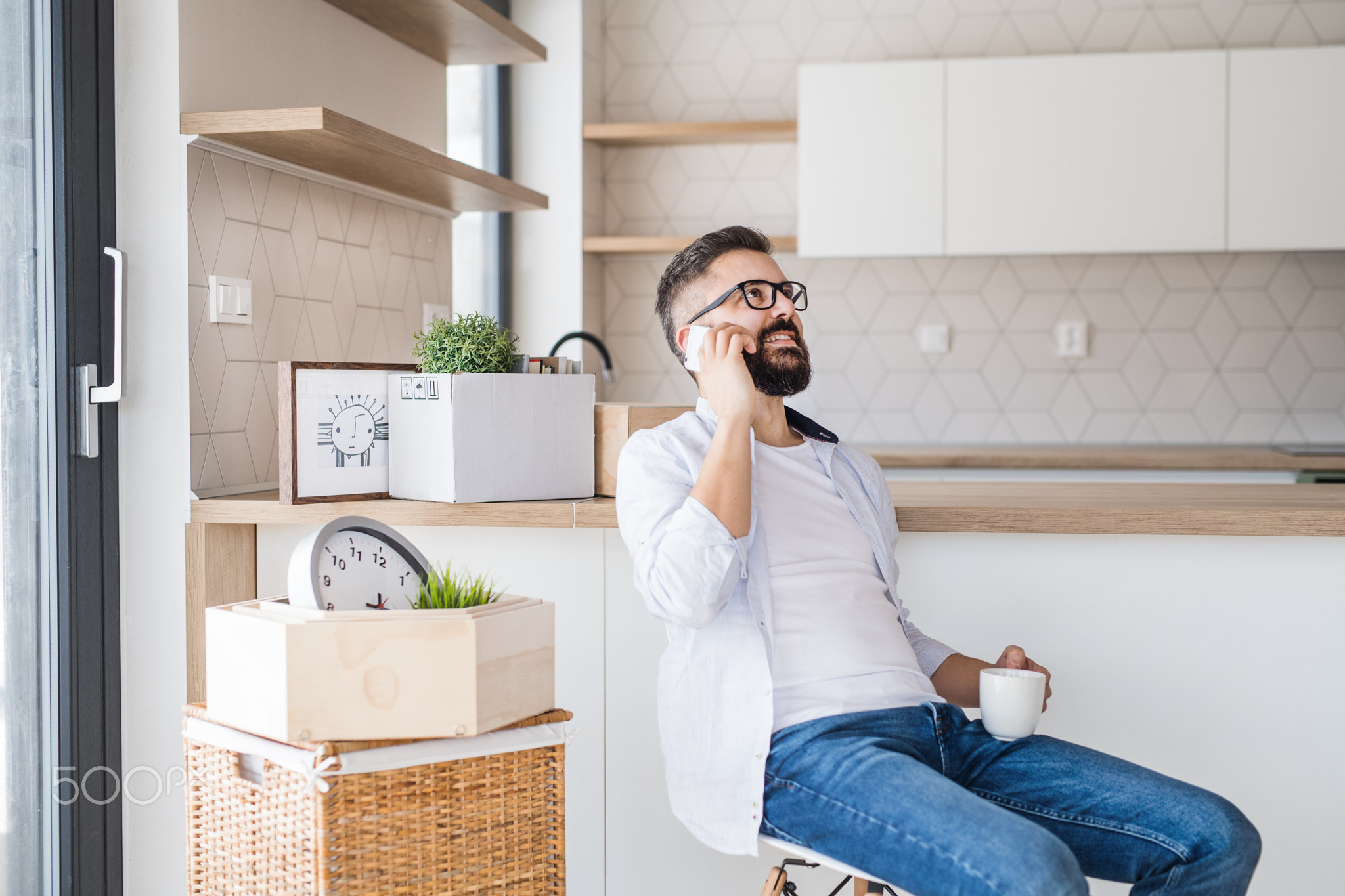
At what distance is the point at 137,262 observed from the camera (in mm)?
Answer: 1874

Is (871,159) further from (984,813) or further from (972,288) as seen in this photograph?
(984,813)

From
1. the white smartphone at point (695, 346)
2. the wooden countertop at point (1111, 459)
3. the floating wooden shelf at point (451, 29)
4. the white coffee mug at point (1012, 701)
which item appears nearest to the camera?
the white coffee mug at point (1012, 701)

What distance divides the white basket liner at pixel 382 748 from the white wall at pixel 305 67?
42.1 inches

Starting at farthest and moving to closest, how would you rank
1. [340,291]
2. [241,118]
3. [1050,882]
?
1. [340,291]
2. [241,118]
3. [1050,882]

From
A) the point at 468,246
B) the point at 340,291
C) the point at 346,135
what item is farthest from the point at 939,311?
the point at 346,135

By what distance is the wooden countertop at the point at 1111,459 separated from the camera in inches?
129

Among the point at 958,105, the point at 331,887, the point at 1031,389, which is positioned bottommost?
the point at 331,887

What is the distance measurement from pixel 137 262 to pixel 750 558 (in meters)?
1.14

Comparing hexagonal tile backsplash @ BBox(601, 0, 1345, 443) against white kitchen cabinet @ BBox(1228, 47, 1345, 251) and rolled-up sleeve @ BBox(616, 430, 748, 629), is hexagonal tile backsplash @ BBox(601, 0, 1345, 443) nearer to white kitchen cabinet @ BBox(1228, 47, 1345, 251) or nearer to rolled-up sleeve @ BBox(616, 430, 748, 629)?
white kitchen cabinet @ BBox(1228, 47, 1345, 251)

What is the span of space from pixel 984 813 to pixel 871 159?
2.69m

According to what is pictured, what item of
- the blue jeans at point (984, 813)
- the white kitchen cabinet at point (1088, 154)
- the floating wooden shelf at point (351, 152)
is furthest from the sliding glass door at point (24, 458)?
the white kitchen cabinet at point (1088, 154)

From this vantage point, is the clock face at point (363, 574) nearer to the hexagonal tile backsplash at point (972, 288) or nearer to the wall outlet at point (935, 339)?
the hexagonal tile backsplash at point (972, 288)

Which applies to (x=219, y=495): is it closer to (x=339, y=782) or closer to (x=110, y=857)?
(x=110, y=857)

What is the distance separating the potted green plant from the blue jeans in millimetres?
654
